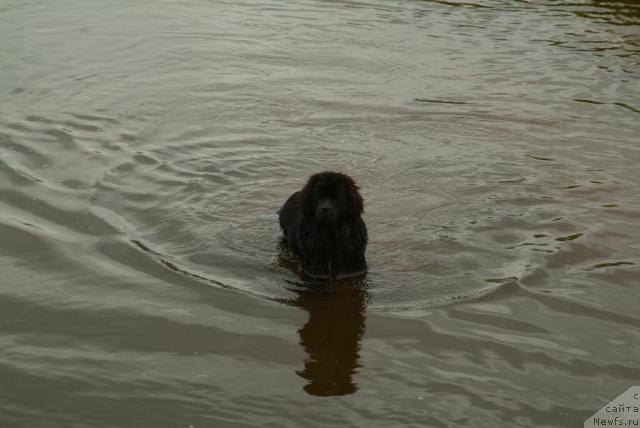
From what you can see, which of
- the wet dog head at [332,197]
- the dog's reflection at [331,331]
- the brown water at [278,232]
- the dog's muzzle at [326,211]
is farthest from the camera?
the wet dog head at [332,197]

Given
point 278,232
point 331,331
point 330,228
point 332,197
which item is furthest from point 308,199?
point 278,232

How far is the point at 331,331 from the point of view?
24.7 feet

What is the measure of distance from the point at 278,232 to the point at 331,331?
8.12ft

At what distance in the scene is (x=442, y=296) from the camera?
8.16m

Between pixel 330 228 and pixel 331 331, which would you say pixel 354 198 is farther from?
pixel 331 331

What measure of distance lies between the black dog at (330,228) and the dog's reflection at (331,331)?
0.54 feet

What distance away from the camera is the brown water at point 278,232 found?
648cm

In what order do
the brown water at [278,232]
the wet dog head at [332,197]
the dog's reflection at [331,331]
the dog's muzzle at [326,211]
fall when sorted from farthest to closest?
1. the wet dog head at [332,197]
2. the dog's muzzle at [326,211]
3. the dog's reflection at [331,331]
4. the brown water at [278,232]

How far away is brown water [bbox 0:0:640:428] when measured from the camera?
648 centimetres

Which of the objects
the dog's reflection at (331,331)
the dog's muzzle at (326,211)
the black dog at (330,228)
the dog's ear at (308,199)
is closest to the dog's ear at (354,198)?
the black dog at (330,228)

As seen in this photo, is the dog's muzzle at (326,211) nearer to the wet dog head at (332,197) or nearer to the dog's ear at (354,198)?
the wet dog head at (332,197)

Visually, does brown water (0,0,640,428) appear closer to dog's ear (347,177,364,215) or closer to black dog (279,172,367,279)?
black dog (279,172,367,279)

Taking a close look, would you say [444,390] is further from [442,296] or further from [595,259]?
[595,259]

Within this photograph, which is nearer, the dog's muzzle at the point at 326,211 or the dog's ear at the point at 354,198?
the dog's muzzle at the point at 326,211
